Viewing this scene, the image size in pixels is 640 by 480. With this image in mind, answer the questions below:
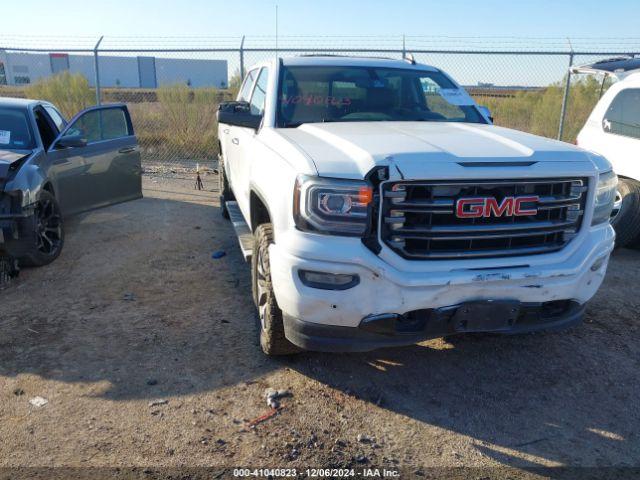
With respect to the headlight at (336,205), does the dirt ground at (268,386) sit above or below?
below

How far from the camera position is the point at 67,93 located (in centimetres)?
1390

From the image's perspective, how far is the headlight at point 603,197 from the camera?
319 centimetres

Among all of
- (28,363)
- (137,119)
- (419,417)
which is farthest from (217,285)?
(137,119)

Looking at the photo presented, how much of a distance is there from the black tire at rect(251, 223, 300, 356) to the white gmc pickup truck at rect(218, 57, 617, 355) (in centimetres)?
1

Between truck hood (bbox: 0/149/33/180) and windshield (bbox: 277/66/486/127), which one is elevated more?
windshield (bbox: 277/66/486/127)

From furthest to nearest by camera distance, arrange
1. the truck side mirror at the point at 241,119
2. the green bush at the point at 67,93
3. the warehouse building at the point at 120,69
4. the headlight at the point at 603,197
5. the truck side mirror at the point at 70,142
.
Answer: the warehouse building at the point at 120,69
the green bush at the point at 67,93
the truck side mirror at the point at 70,142
the truck side mirror at the point at 241,119
the headlight at the point at 603,197

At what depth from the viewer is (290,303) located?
2.89m

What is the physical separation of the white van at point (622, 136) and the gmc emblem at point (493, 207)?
3.45 metres

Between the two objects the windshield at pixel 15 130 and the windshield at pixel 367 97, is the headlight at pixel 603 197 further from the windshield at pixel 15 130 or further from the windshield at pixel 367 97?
the windshield at pixel 15 130

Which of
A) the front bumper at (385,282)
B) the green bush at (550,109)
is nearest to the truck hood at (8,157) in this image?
the front bumper at (385,282)

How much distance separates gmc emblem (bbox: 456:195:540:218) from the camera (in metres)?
2.83

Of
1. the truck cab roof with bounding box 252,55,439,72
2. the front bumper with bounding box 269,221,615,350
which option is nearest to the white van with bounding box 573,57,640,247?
the truck cab roof with bounding box 252,55,439,72

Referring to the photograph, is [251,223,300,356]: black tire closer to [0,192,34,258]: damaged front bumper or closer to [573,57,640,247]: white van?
[0,192,34,258]: damaged front bumper

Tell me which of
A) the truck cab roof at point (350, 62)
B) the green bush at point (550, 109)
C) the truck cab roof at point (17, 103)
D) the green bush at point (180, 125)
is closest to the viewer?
the truck cab roof at point (350, 62)
